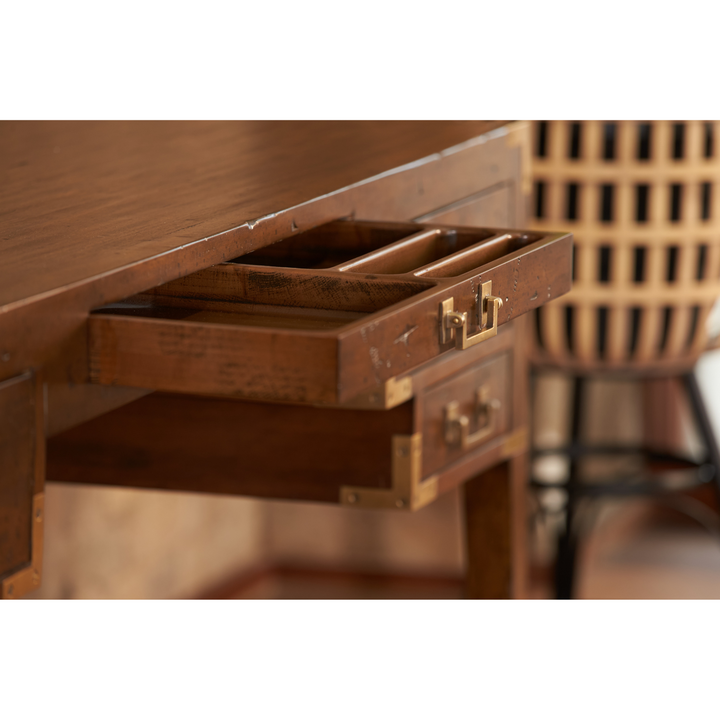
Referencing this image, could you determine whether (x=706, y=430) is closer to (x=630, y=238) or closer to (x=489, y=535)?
(x=630, y=238)

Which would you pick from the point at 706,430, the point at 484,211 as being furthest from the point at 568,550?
the point at 484,211

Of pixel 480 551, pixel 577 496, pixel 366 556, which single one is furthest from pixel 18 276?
pixel 366 556

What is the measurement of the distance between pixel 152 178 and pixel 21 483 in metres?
0.58

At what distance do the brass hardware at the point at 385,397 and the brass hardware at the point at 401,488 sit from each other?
0.24 ft

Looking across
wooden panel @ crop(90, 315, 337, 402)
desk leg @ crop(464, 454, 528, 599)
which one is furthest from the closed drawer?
wooden panel @ crop(90, 315, 337, 402)

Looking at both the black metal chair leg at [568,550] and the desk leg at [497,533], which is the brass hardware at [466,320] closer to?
the desk leg at [497,533]

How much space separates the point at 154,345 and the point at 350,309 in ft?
0.65

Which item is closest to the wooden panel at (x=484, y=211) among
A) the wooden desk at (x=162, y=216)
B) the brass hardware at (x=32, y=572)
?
the wooden desk at (x=162, y=216)

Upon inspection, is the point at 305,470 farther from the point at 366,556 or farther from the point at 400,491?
the point at 366,556

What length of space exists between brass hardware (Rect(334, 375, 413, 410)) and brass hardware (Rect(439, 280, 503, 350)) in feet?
1.09

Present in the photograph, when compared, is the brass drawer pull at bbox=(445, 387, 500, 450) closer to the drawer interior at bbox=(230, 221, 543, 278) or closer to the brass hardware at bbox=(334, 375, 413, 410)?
the brass hardware at bbox=(334, 375, 413, 410)

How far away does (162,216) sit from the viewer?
1.27 meters

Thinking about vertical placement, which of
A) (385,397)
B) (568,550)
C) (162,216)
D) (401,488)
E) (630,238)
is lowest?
(568,550)

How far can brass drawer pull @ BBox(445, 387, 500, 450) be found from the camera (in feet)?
5.49
